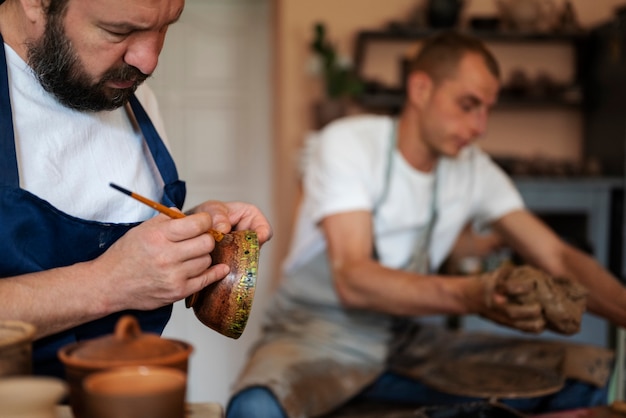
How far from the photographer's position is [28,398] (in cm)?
88

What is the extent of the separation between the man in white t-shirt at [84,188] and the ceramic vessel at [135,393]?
0.41 meters

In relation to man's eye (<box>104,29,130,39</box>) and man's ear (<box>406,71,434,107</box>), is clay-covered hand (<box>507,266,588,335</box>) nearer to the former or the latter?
man's ear (<box>406,71,434,107</box>)

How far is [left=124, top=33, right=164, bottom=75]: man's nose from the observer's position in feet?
4.97

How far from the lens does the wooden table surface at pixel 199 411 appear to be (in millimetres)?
1138

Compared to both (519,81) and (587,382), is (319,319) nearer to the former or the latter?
(587,382)

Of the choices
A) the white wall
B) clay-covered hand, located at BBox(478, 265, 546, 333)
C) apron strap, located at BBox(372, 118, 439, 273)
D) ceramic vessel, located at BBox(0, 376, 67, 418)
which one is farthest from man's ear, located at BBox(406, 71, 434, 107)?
the white wall

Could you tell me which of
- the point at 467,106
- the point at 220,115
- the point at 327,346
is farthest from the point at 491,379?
the point at 220,115

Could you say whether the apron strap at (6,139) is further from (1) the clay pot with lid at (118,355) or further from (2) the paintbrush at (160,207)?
(1) the clay pot with lid at (118,355)

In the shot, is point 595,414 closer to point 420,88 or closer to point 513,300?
point 513,300

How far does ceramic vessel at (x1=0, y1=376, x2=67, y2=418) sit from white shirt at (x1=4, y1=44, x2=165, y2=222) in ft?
2.33

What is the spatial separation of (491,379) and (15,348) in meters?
1.74

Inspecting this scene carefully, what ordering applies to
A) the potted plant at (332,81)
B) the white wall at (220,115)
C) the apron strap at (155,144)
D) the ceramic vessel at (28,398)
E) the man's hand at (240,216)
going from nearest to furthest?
the ceramic vessel at (28,398)
the man's hand at (240,216)
the apron strap at (155,144)
the potted plant at (332,81)
the white wall at (220,115)

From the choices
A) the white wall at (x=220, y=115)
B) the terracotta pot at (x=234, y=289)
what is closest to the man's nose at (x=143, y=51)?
the terracotta pot at (x=234, y=289)

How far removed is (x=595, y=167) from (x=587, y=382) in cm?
210
